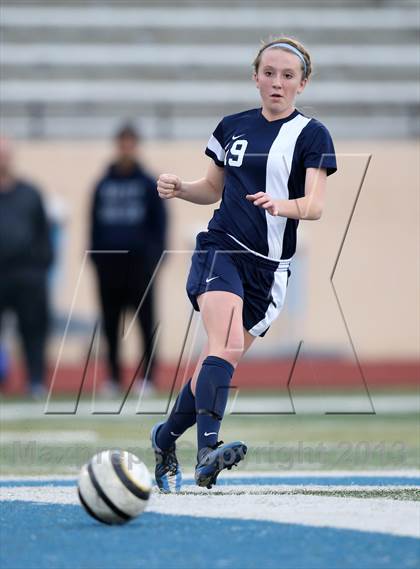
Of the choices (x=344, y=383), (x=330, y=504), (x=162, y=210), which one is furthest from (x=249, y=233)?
(x=344, y=383)

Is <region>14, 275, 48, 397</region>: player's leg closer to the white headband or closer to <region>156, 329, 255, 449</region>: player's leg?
<region>156, 329, 255, 449</region>: player's leg

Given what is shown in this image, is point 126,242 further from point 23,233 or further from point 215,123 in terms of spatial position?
point 215,123

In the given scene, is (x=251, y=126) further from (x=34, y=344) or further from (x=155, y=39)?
(x=155, y=39)

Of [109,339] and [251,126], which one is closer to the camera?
[251,126]

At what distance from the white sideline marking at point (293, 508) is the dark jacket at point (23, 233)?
5.59 m

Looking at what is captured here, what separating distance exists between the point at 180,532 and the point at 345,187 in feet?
35.3

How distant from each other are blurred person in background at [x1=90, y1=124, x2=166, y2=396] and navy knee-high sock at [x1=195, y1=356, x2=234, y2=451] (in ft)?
19.2

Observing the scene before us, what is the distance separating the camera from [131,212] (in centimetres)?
1110

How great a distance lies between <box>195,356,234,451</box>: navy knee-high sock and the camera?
5051mm

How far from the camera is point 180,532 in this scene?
170 inches

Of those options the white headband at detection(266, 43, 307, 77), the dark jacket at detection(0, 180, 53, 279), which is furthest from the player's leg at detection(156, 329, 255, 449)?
the dark jacket at detection(0, 180, 53, 279)

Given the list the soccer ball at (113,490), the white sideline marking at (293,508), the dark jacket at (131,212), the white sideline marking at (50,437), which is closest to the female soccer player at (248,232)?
the white sideline marking at (293,508)

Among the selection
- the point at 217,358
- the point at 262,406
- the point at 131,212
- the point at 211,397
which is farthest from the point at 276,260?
the point at 131,212

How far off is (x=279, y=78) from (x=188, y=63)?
11411 mm
